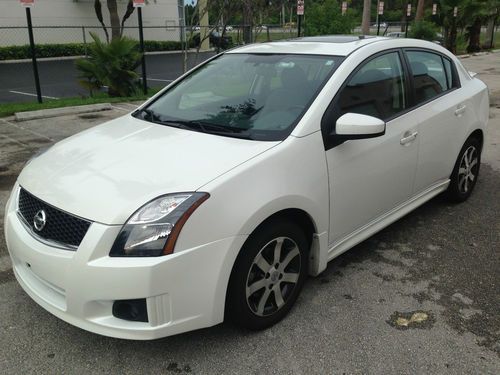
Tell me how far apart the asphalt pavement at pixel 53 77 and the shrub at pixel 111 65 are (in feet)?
5.38

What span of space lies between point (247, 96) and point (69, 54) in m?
25.0

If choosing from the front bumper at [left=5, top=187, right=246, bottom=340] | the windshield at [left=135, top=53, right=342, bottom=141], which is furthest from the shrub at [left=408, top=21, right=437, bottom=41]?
the front bumper at [left=5, top=187, right=246, bottom=340]

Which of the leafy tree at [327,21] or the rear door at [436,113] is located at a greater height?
the leafy tree at [327,21]

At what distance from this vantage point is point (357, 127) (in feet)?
9.92

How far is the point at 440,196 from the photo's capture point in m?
5.12

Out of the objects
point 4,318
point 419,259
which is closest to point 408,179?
point 419,259

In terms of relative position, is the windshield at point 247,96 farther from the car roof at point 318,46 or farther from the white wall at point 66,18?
the white wall at point 66,18

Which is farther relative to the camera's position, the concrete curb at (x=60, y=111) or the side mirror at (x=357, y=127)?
the concrete curb at (x=60, y=111)

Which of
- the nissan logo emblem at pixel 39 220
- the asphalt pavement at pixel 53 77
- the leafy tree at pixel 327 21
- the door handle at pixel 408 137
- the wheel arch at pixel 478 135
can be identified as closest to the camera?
the nissan logo emblem at pixel 39 220

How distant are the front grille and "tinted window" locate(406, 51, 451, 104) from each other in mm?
2836

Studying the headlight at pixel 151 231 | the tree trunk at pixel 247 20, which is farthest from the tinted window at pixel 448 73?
the tree trunk at pixel 247 20

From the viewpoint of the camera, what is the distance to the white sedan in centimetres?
243

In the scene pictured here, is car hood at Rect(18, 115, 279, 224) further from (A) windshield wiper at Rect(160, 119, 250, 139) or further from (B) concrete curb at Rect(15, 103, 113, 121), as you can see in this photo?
(B) concrete curb at Rect(15, 103, 113, 121)

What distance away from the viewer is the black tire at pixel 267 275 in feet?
8.77
